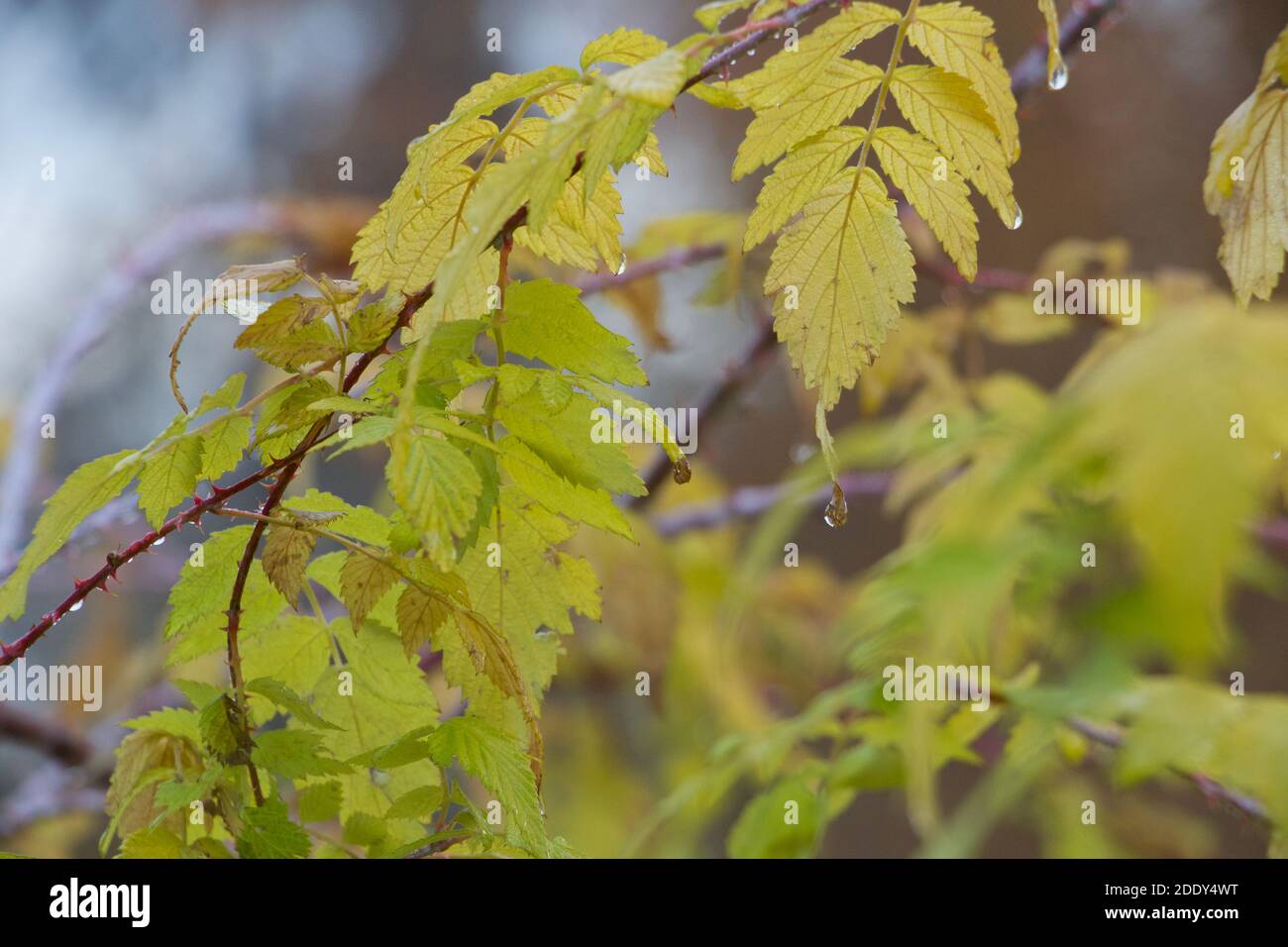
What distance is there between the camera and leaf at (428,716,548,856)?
246 mm

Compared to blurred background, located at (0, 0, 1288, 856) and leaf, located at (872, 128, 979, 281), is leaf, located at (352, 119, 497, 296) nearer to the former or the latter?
leaf, located at (872, 128, 979, 281)

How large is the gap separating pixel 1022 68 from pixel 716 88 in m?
0.27

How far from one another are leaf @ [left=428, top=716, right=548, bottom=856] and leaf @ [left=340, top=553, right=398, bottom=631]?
3 centimetres

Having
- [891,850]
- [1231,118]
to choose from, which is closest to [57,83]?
[1231,118]

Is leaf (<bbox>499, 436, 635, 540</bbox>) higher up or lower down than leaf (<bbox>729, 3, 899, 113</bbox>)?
lower down

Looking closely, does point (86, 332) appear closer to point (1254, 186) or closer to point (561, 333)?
point (561, 333)

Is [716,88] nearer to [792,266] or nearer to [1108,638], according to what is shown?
[792,266]

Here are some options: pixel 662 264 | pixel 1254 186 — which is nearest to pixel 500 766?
pixel 1254 186

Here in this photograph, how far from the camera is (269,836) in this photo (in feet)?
0.82

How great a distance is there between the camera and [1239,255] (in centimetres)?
30

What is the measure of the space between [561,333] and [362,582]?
79 mm

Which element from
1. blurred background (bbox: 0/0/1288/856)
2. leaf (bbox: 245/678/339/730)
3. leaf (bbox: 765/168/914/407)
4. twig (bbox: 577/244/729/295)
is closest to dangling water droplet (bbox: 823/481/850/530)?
leaf (bbox: 765/168/914/407)

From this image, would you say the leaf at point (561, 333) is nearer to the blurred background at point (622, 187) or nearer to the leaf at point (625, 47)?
the leaf at point (625, 47)
